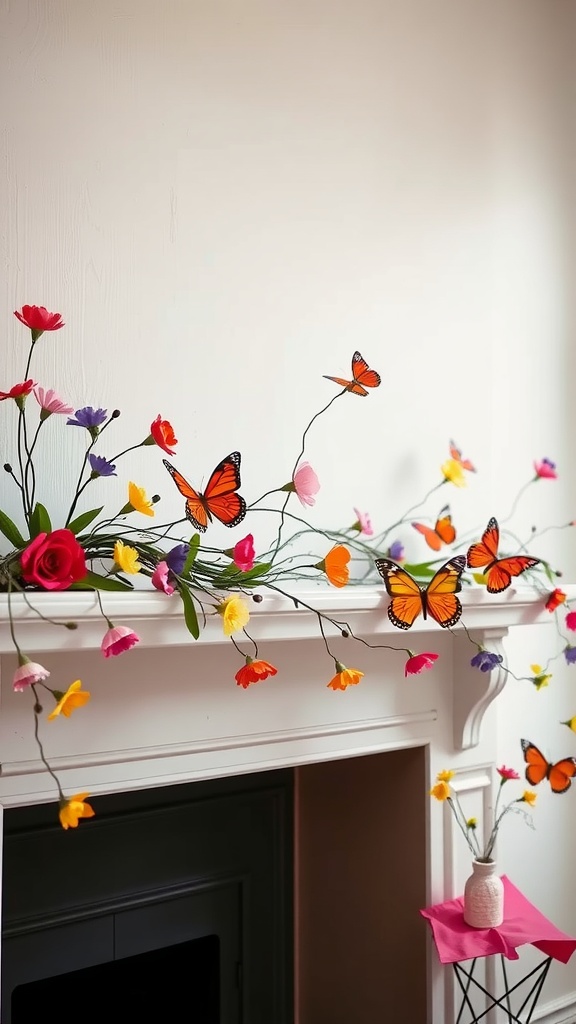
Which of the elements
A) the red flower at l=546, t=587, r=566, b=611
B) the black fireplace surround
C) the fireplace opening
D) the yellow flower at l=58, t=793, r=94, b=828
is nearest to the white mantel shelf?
the red flower at l=546, t=587, r=566, b=611

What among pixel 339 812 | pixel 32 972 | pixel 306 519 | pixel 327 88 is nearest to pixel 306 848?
pixel 339 812

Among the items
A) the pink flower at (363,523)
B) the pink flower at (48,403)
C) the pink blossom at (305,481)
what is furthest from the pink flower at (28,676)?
the pink flower at (363,523)

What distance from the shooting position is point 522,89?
2025 mm

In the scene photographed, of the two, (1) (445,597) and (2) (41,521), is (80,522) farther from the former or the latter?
(1) (445,597)

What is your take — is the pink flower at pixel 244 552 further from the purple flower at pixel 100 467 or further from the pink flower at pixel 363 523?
the pink flower at pixel 363 523

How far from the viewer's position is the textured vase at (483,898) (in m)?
1.54

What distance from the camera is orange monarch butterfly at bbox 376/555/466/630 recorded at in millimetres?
1326

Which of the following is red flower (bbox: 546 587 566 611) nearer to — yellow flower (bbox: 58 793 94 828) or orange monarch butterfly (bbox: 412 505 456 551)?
orange monarch butterfly (bbox: 412 505 456 551)

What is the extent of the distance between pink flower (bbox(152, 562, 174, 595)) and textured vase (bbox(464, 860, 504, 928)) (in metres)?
0.84

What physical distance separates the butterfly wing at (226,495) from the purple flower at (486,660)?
581 mm

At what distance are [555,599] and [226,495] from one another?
722 mm

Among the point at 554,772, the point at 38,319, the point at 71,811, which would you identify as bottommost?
the point at 554,772

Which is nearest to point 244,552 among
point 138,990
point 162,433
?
point 162,433

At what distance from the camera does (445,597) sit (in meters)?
1.33
